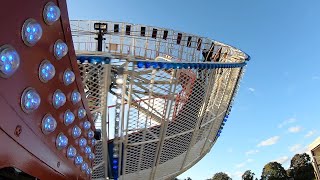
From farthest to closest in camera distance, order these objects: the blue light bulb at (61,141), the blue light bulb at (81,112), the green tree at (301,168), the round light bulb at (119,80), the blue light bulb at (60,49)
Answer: the green tree at (301,168), the round light bulb at (119,80), the blue light bulb at (81,112), the blue light bulb at (61,141), the blue light bulb at (60,49)

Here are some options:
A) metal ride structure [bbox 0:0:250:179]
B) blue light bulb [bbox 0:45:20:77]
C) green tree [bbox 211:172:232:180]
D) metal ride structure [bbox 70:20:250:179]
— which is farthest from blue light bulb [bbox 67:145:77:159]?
green tree [bbox 211:172:232:180]

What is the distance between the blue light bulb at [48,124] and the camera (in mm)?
4059

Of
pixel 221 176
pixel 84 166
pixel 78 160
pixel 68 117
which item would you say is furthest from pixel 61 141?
pixel 221 176

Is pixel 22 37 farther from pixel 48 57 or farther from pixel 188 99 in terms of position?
pixel 188 99

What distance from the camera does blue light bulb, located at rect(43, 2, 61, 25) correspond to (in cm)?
355

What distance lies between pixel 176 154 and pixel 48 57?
17.2 meters

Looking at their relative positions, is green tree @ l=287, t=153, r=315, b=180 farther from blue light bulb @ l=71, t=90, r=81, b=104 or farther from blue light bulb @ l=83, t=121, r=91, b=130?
blue light bulb @ l=71, t=90, r=81, b=104

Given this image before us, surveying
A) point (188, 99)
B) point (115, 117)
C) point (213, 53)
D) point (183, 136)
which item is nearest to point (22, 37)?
point (115, 117)

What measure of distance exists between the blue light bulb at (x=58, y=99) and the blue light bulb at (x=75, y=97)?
17.6 inches

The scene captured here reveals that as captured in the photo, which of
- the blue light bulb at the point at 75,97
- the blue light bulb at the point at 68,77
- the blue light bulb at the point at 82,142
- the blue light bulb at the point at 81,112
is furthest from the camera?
the blue light bulb at the point at 82,142

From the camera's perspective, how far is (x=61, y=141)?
15.6 feet

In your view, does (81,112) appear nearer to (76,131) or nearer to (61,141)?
(76,131)

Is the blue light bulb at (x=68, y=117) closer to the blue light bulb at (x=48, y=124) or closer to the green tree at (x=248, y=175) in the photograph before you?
the blue light bulb at (x=48, y=124)

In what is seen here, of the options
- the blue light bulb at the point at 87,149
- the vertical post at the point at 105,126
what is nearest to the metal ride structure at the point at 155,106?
the vertical post at the point at 105,126
